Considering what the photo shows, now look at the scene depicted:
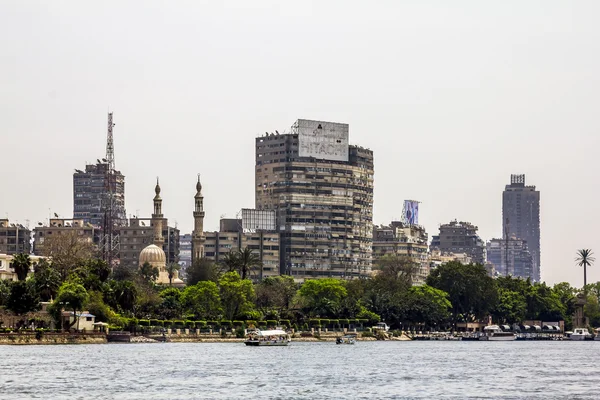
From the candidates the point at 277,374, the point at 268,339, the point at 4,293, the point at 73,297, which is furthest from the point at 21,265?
the point at 277,374

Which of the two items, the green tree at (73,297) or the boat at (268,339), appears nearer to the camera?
the green tree at (73,297)

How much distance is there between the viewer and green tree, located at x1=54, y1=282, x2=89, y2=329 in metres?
176

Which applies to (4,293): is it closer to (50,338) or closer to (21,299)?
(21,299)

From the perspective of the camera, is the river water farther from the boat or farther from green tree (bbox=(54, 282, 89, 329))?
the boat

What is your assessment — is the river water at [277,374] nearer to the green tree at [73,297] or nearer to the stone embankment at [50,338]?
the stone embankment at [50,338]

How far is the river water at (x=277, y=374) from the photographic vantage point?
101562 mm

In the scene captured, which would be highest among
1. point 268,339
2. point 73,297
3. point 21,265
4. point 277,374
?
point 21,265

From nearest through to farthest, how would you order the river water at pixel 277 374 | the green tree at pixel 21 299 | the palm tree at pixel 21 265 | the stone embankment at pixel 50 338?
the river water at pixel 277 374 → the stone embankment at pixel 50 338 → the green tree at pixel 21 299 → the palm tree at pixel 21 265

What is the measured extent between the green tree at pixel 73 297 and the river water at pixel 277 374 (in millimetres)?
6704

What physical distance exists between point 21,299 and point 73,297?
866cm

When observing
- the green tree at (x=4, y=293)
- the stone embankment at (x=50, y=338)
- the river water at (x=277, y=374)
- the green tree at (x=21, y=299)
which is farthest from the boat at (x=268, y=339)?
the green tree at (x=4, y=293)

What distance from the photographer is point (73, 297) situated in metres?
175

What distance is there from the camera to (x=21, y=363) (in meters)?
131

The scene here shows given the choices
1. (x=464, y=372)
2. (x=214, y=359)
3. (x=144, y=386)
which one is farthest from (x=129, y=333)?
(x=144, y=386)
